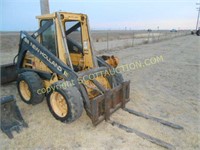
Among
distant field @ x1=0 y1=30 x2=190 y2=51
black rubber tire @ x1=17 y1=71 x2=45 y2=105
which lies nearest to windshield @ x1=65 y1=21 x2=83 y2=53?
black rubber tire @ x1=17 y1=71 x2=45 y2=105

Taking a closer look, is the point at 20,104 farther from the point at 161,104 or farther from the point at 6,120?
the point at 161,104

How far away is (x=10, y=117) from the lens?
3.86 meters

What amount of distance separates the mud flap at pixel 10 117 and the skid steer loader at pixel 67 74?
551mm

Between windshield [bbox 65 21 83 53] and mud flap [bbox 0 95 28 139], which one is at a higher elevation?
windshield [bbox 65 21 83 53]

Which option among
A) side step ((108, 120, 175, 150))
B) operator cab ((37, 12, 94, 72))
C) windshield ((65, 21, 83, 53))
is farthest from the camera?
windshield ((65, 21, 83, 53))

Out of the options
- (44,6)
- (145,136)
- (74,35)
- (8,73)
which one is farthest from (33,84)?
(44,6)

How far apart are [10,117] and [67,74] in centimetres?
148

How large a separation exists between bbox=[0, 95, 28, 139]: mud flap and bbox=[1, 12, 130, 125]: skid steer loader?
1.81 feet

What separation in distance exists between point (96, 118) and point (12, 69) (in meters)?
3.69

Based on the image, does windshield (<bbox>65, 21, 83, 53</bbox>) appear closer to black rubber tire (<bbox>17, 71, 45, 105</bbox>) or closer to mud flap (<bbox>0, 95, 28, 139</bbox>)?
black rubber tire (<bbox>17, 71, 45, 105</bbox>)

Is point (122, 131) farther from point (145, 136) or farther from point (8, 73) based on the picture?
point (8, 73)

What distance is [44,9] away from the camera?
6.51m

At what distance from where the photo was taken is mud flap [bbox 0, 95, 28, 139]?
12.0ft

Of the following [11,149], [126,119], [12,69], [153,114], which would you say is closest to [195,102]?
[153,114]
